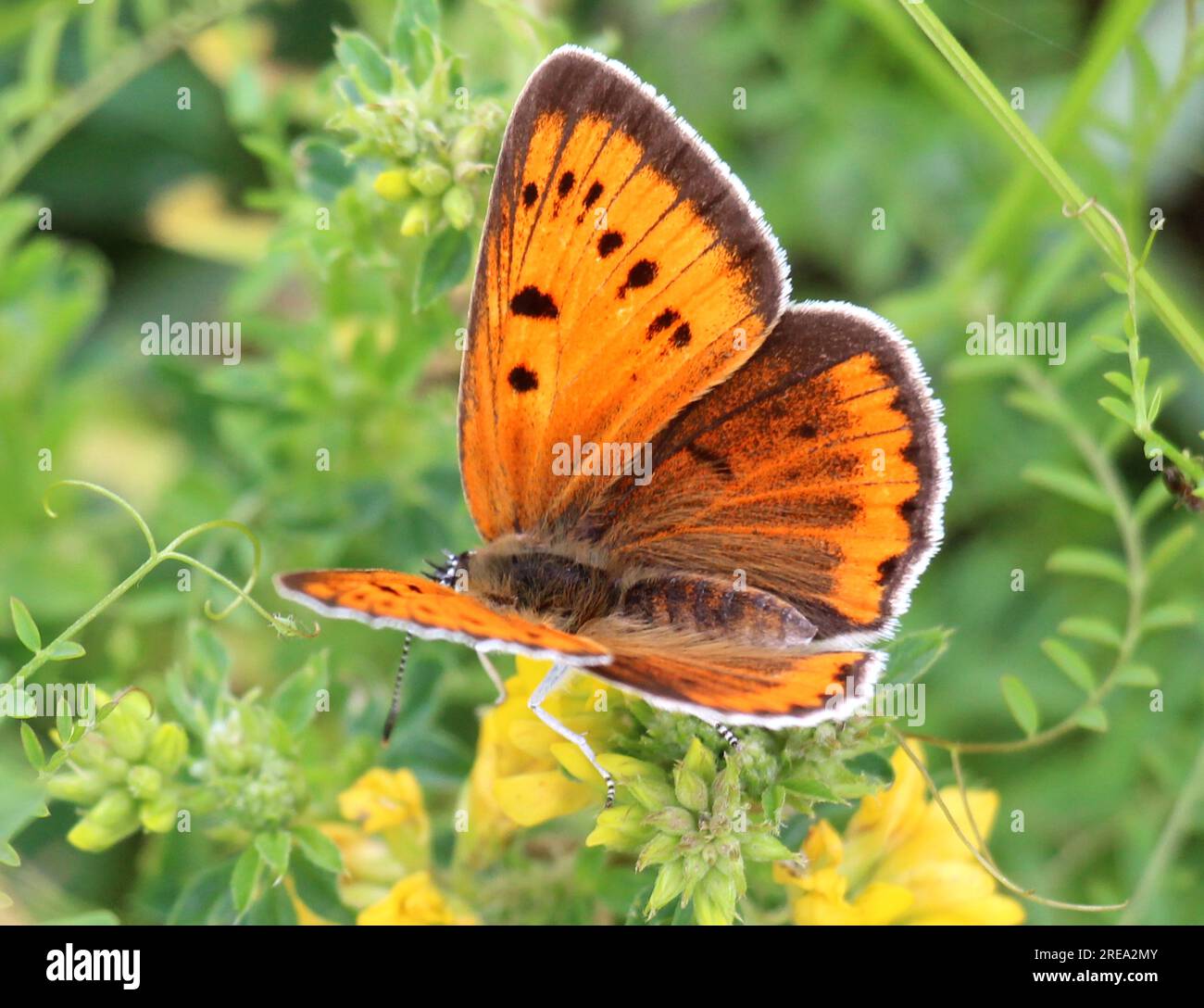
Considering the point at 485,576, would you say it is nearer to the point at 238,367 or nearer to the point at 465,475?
the point at 465,475

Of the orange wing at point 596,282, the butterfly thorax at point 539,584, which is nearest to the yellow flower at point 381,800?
the butterfly thorax at point 539,584

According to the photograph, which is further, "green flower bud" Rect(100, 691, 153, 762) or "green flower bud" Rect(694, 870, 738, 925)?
"green flower bud" Rect(100, 691, 153, 762)

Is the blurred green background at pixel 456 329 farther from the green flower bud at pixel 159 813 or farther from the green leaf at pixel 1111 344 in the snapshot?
the green leaf at pixel 1111 344

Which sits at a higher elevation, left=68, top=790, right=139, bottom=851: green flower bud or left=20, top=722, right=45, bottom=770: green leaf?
left=20, top=722, right=45, bottom=770: green leaf

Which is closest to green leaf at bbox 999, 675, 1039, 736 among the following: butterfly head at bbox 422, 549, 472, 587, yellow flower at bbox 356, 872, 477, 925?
butterfly head at bbox 422, 549, 472, 587

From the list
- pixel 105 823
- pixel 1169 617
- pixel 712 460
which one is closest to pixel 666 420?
pixel 712 460

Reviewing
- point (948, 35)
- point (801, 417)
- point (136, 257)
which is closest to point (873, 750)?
point (801, 417)

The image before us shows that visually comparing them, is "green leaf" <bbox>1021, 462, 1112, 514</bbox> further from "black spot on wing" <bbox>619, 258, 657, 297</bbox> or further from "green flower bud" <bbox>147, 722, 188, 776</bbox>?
"green flower bud" <bbox>147, 722, 188, 776</bbox>
